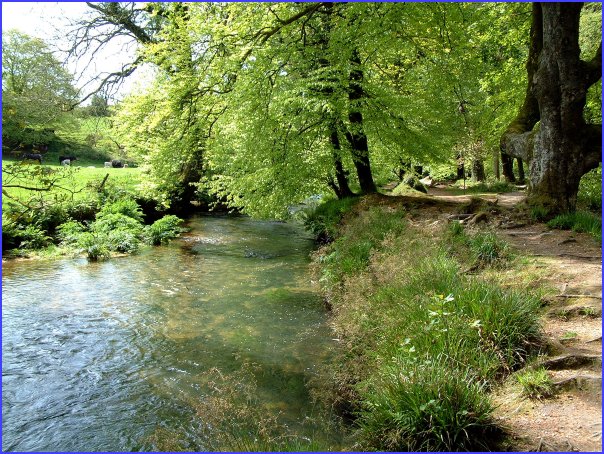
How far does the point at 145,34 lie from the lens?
21.3 metres

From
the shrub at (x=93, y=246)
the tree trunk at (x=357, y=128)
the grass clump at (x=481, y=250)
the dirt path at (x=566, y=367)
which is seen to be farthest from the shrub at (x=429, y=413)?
the shrub at (x=93, y=246)

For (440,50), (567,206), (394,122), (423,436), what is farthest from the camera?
(440,50)

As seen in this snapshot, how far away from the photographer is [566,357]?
391 centimetres

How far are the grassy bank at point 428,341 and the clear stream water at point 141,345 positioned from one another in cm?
87

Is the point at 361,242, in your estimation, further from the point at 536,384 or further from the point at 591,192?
the point at 591,192

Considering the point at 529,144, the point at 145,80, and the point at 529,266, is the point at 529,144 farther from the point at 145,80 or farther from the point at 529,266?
the point at 145,80

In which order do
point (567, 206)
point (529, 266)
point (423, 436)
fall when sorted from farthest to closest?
point (567, 206) < point (529, 266) < point (423, 436)

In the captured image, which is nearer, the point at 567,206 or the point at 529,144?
the point at 567,206

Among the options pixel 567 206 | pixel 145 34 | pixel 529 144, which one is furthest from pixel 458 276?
pixel 145 34

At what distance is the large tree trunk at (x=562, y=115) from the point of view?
8375 millimetres

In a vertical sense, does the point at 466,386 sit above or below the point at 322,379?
above

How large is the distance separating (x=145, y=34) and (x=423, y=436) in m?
23.2

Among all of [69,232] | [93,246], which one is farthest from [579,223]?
[69,232]

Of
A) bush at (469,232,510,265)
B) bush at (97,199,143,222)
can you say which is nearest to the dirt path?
bush at (469,232,510,265)
